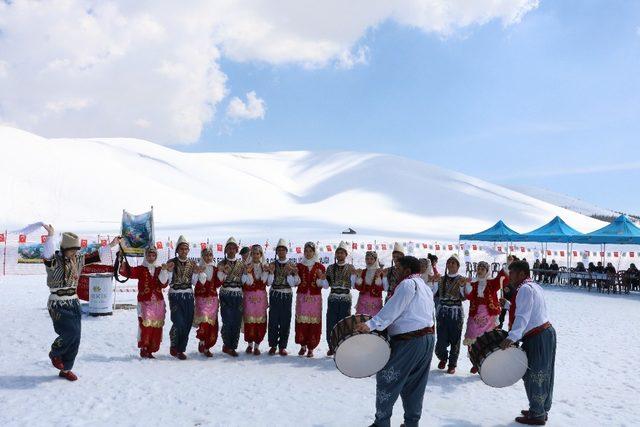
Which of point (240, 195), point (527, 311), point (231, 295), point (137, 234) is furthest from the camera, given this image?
point (240, 195)

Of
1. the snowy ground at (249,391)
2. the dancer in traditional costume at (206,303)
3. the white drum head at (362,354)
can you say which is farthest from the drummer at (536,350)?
the dancer in traditional costume at (206,303)

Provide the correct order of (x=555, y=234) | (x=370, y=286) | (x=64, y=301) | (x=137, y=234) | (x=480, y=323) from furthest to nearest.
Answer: (x=555, y=234), (x=137, y=234), (x=370, y=286), (x=480, y=323), (x=64, y=301)

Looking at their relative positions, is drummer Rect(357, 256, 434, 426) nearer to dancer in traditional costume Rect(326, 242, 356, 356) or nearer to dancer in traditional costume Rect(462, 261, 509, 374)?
dancer in traditional costume Rect(462, 261, 509, 374)

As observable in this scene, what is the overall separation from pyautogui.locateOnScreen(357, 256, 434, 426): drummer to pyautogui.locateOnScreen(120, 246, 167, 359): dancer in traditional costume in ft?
13.0

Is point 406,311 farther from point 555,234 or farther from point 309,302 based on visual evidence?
point 555,234

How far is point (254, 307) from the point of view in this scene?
312 inches

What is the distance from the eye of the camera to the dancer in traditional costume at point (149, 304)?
743 centimetres

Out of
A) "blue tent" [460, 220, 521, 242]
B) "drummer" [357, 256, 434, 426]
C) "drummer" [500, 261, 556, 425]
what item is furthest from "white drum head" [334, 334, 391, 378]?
"blue tent" [460, 220, 521, 242]

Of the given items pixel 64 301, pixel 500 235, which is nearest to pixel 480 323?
pixel 64 301

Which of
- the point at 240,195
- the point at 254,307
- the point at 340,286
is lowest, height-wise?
the point at 254,307

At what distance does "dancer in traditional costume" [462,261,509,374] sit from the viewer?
721 centimetres

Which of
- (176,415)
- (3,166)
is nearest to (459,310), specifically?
(176,415)

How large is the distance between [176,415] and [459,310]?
3898 mm

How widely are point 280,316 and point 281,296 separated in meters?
0.29
